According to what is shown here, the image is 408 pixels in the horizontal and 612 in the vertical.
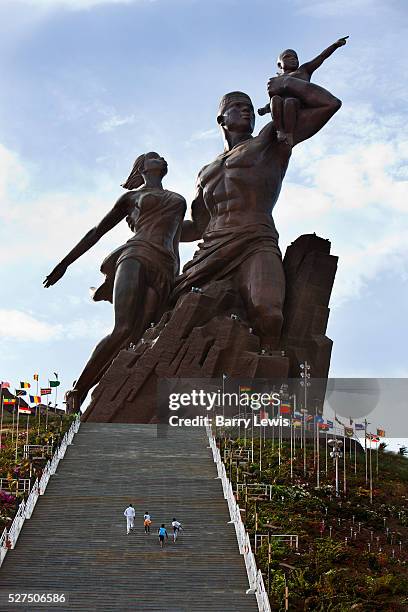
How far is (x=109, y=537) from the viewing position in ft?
55.5

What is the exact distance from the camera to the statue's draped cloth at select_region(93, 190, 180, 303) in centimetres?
2930

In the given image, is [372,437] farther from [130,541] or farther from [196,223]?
[196,223]

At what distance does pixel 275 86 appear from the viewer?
28359 millimetres

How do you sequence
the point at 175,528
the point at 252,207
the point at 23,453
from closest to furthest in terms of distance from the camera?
the point at 175,528 → the point at 23,453 → the point at 252,207

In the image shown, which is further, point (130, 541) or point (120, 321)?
point (120, 321)

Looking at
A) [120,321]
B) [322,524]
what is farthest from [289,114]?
[322,524]

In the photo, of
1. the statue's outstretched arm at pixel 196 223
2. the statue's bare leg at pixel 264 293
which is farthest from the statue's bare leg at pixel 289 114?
the statue's outstretched arm at pixel 196 223

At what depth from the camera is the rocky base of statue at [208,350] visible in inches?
1025

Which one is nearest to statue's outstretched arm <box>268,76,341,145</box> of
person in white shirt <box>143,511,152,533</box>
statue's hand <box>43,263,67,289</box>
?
statue's hand <box>43,263,67,289</box>

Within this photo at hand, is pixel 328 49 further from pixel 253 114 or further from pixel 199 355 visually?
pixel 199 355

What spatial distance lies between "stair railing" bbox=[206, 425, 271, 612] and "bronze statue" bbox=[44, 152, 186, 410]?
309 inches

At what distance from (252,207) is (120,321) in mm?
4847

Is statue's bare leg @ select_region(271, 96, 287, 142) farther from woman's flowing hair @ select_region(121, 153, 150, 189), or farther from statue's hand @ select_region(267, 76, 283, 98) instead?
woman's flowing hair @ select_region(121, 153, 150, 189)

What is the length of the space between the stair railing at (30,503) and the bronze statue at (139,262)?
17.5ft
